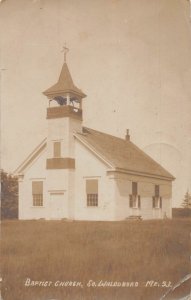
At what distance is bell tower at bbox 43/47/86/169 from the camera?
4.92 meters

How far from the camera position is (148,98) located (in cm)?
472

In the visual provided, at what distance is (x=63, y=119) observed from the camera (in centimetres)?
577

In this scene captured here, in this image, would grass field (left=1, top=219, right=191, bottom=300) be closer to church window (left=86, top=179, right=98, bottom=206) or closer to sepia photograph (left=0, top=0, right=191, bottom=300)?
sepia photograph (left=0, top=0, right=191, bottom=300)

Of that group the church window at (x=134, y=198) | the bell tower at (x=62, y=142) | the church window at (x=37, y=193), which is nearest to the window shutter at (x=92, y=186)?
the bell tower at (x=62, y=142)

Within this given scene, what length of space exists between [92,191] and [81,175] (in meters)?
0.39

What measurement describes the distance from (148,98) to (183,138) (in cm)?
55

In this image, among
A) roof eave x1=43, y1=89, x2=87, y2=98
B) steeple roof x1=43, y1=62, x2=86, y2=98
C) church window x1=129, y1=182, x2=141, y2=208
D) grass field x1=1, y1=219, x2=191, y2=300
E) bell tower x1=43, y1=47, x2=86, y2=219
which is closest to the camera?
grass field x1=1, y1=219, x2=191, y2=300

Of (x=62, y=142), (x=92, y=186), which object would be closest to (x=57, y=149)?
(x=62, y=142)

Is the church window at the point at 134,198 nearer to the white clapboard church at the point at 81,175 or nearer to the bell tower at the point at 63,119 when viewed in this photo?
the white clapboard church at the point at 81,175

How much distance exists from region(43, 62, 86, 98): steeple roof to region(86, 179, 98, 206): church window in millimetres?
1026

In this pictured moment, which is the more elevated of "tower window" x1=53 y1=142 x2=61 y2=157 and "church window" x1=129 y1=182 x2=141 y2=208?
"tower window" x1=53 y1=142 x2=61 y2=157

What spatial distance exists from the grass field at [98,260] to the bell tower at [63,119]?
102 cm

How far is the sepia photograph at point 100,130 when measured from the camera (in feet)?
14.3

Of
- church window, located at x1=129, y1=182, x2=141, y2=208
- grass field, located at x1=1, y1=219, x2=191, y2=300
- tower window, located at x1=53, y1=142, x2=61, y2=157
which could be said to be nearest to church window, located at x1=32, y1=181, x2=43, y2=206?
tower window, located at x1=53, y1=142, x2=61, y2=157
